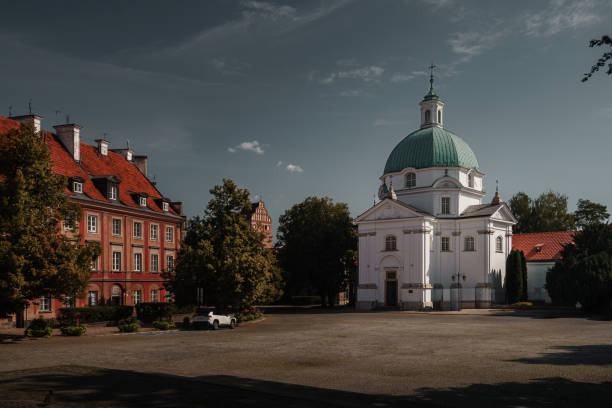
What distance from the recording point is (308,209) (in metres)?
69.4

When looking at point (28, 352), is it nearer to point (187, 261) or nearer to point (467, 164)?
point (187, 261)

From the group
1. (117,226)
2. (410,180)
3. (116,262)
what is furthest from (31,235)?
(410,180)

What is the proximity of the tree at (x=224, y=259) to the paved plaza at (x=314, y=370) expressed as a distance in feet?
36.2

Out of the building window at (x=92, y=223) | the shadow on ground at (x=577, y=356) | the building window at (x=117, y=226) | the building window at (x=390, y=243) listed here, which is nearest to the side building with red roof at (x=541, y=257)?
the building window at (x=390, y=243)

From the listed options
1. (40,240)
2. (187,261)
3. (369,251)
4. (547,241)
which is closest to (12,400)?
(40,240)

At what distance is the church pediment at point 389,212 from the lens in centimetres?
6112

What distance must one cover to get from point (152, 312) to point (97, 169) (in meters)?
15.0

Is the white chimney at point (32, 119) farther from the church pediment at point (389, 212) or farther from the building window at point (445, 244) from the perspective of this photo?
the building window at point (445, 244)

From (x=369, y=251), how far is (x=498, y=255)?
46.7 ft

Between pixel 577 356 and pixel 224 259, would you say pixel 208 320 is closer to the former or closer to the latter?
pixel 224 259

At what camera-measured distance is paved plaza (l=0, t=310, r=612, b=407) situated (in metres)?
13.0

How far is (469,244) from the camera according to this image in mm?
63156

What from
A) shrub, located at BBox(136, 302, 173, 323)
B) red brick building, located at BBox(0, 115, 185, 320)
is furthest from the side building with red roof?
shrub, located at BBox(136, 302, 173, 323)

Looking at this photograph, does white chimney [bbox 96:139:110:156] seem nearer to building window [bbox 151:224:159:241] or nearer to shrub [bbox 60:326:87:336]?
building window [bbox 151:224:159:241]
